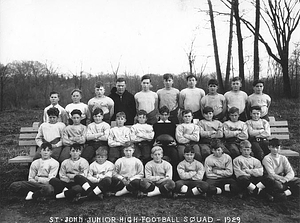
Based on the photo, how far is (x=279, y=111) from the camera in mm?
10547

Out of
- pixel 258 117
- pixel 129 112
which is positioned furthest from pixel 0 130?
pixel 258 117

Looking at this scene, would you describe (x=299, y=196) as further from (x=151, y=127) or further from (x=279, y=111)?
(x=279, y=111)

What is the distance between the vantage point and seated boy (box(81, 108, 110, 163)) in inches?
163

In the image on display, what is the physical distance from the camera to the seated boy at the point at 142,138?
4.21 m

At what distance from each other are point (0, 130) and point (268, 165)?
9079 mm

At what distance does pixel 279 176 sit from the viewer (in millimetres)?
3715

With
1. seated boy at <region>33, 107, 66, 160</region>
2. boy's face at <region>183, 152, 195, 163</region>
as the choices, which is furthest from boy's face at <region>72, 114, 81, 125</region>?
boy's face at <region>183, 152, 195, 163</region>

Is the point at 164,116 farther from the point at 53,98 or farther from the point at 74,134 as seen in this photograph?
the point at 53,98

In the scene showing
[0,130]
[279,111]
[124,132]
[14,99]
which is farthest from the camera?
[14,99]

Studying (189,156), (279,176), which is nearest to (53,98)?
(189,156)

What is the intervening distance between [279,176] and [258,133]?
884 mm

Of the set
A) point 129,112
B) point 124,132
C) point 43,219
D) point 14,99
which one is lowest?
point 43,219

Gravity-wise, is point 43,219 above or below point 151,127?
below

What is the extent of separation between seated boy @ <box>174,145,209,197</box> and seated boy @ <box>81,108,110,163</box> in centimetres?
131
